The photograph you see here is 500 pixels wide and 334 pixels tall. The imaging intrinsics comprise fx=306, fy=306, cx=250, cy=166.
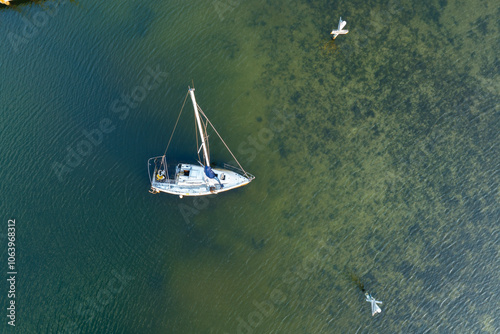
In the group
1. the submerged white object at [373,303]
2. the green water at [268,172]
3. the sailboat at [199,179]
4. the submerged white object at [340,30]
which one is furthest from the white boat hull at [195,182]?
the submerged white object at [340,30]

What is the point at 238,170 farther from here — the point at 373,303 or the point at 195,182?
the point at 373,303

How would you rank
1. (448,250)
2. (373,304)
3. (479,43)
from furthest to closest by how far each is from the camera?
(479,43) → (448,250) → (373,304)

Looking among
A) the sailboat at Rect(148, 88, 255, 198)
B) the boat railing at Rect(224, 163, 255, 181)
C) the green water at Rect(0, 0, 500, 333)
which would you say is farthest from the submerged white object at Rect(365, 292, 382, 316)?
the boat railing at Rect(224, 163, 255, 181)

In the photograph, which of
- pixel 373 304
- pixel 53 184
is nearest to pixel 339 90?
pixel 373 304

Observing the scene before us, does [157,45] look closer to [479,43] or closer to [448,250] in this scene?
[479,43]

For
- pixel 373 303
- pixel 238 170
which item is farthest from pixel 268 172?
pixel 373 303

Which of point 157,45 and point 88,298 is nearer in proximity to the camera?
point 88,298

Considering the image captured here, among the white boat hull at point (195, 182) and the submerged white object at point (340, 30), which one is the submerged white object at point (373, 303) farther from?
the submerged white object at point (340, 30)

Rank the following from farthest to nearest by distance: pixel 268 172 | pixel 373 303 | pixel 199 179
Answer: pixel 268 172 < pixel 199 179 < pixel 373 303
